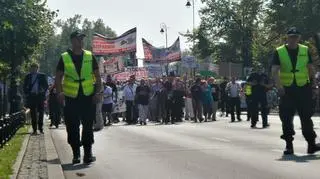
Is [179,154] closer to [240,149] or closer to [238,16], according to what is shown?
[240,149]

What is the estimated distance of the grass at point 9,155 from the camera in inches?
402

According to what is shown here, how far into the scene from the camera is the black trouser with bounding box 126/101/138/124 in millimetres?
30219

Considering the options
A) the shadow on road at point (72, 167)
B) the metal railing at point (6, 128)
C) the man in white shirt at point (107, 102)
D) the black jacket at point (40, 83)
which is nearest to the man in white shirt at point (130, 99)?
the man in white shirt at point (107, 102)

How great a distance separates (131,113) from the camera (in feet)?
99.2

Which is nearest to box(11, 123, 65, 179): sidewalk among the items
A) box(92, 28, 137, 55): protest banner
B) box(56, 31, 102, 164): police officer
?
box(56, 31, 102, 164): police officer

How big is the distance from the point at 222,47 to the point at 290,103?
298ft

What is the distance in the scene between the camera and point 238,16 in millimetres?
98750

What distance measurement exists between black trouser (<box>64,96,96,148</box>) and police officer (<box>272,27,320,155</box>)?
9.81 feet

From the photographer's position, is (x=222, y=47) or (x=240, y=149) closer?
(x=240, y=149)

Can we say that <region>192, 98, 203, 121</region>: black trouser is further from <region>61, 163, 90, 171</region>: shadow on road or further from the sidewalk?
<region>61, 163, 90, 171</region>: shadow on road

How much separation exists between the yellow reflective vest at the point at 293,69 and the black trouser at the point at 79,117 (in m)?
3.14

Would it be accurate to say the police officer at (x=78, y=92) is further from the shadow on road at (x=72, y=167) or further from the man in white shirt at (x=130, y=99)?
the man in white shirt at (x=130, y=99)

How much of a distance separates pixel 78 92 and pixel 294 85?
135 inches

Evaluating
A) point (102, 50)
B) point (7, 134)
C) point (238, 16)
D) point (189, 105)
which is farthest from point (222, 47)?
point (7, 134)
